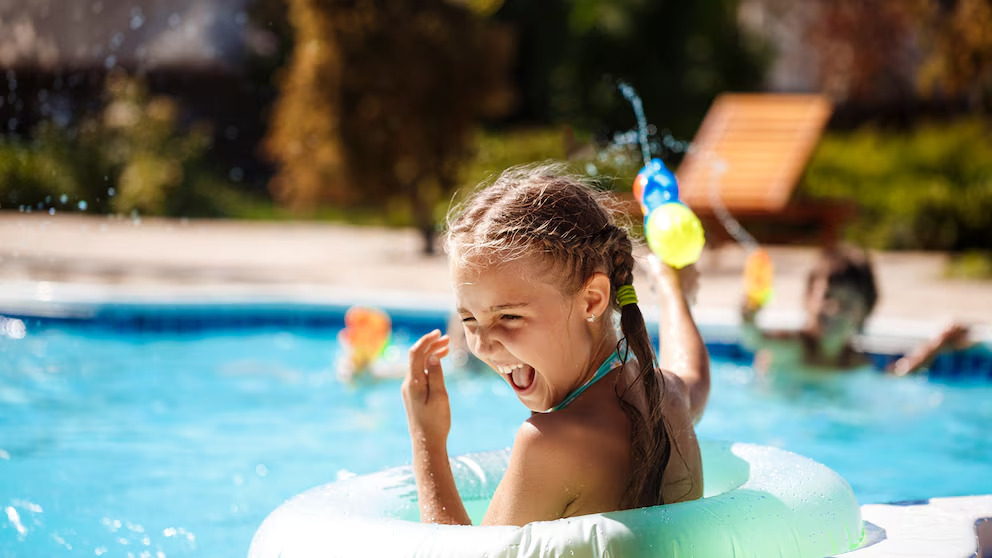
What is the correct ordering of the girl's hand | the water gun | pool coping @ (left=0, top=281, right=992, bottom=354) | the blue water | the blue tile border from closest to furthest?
the girl's hand, the water gun, the blue water, pool coping @ (left=0, top=281, right=992, bottom=354), the blue tile border

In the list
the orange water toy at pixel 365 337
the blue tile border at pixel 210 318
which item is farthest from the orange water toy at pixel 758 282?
the blue tile border at pixel 210 318

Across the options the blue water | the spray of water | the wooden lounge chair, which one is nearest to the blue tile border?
the blue water

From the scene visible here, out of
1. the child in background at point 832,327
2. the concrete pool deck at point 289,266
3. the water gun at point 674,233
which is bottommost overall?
the concrete pool deck at point 289,266

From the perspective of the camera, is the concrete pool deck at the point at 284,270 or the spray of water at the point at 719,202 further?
the spray of water at the point at 719,202

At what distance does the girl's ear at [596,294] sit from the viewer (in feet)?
6.70

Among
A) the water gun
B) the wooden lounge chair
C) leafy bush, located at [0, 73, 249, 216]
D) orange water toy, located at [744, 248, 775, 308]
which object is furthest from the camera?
→ leafy bush, located at [0, 73, 249, 216]

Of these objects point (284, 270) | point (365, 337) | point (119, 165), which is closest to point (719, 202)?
point (284, 270)

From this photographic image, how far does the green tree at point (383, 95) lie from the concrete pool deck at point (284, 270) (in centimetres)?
83

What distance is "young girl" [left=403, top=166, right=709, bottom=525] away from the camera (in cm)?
198

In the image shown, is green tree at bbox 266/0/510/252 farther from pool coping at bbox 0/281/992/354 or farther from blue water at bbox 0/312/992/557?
blue water at bbox 0/312/992/557

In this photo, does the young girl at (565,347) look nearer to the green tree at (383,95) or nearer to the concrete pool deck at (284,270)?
the concrete pool deck at (284,270)

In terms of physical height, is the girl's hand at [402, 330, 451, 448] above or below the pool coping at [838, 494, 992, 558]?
above

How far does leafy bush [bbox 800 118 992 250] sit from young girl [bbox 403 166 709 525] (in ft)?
33.6

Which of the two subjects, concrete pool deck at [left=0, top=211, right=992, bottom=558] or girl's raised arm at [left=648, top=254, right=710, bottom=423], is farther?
concrete pool deck at [left=0, top=211, right=992, bottom=558]
